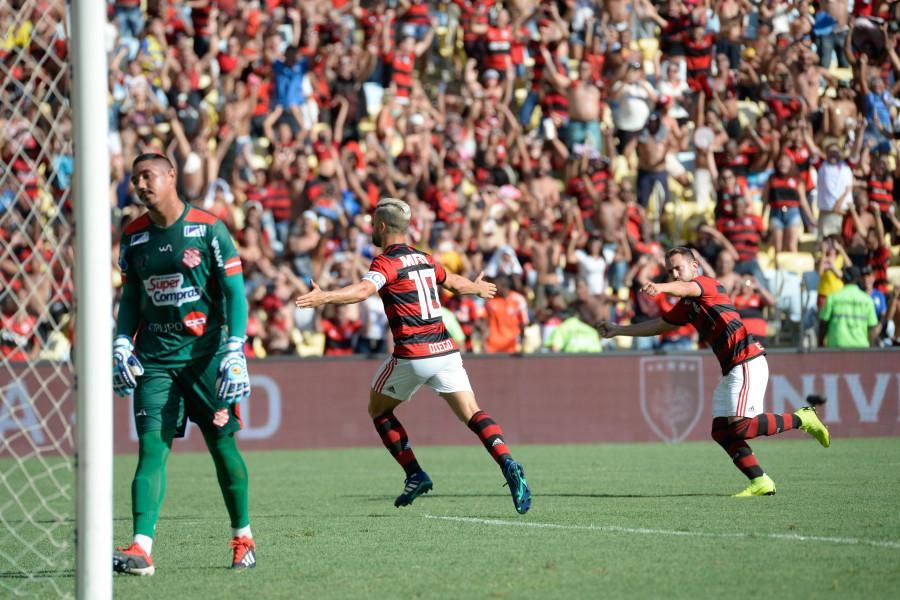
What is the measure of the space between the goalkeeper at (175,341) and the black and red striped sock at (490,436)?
2.81m

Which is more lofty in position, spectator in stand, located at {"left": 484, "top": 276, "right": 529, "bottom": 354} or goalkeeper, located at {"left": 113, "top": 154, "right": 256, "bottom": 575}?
goalkeeper, located at {"left": 113, "top": 154, "right": 256, "bottom": 575}

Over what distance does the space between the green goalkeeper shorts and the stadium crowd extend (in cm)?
1191

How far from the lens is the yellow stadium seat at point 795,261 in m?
20.6

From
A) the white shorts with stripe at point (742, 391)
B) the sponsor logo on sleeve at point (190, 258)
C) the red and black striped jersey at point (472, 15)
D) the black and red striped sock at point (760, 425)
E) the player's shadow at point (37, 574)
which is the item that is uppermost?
the red and black striped jersey at point (472, 15)

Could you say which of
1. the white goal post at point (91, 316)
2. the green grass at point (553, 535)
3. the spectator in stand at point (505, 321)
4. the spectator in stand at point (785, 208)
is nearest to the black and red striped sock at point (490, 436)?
the green grass at point (553, 535)

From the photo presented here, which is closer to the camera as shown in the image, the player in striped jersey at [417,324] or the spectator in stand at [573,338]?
the player in striped jersey at [417,324]

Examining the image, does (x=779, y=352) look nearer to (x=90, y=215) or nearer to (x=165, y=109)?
(x=165, y=109)

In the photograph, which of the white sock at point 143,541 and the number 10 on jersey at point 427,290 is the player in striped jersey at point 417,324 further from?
the white sock at point 143,541

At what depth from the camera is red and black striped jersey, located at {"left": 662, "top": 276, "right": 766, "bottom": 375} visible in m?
11.3

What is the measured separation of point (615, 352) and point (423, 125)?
17.0ft

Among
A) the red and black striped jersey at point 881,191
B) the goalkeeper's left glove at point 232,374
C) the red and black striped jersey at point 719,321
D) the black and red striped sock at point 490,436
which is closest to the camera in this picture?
the goalkeeper's left glove at point 232,374

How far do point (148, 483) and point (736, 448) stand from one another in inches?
212

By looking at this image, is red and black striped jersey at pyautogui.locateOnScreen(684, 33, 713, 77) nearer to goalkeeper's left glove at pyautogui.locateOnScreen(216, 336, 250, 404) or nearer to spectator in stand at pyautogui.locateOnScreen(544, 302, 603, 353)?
spectator in stand at pyautogui.locateOnScreen(544, 302, 603, 353)

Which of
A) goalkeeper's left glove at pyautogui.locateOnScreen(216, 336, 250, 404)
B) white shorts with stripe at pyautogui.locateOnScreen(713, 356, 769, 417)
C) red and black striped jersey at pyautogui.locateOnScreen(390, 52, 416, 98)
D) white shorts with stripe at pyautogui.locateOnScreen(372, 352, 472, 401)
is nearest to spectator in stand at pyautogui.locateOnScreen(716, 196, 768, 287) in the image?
red and black striped jersey at pyautogui.locateOnScreen(390, 52, 416, 98)
